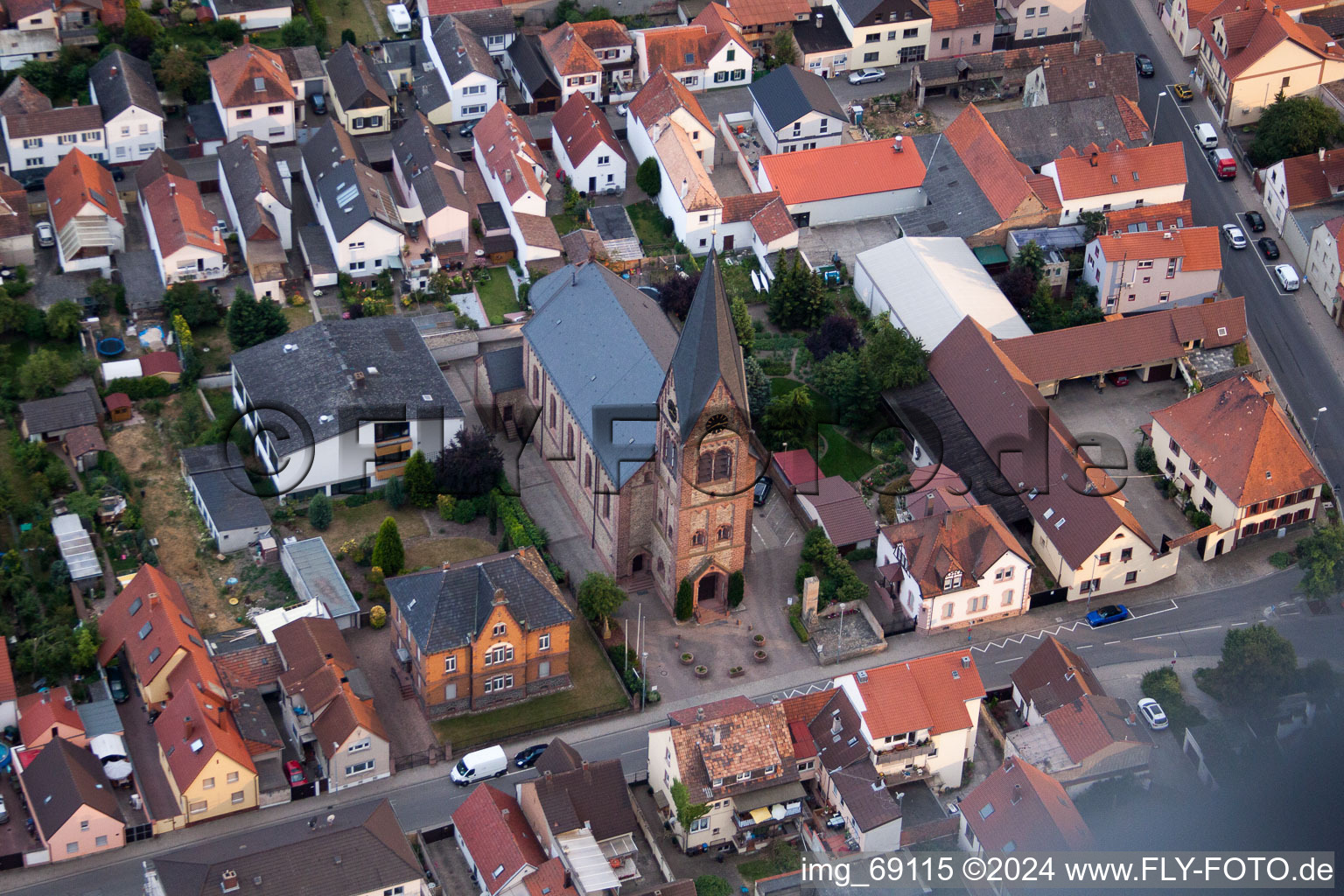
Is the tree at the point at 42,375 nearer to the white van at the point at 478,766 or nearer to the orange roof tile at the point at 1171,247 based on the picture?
the white van at the point at 478,766

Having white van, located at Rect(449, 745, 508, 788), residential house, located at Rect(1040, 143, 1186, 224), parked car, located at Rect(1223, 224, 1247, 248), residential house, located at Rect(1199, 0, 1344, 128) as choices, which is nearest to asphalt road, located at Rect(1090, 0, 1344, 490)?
parked car, located at Rect(1223, 224, 1247, 248)

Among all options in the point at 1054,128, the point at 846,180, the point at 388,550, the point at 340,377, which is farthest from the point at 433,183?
the point at 1054,128

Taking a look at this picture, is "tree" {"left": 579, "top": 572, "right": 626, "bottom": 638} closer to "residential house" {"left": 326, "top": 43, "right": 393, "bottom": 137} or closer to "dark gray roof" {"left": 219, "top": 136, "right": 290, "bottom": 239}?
"dark gray roof" {"left": 219, "top": 136, "right": 290, "bottom": 239}

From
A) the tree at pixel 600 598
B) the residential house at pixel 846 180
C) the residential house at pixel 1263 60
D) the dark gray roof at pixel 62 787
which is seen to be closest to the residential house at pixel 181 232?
the residential house at pixel 846 180

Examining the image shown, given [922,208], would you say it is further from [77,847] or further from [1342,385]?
[77,847]

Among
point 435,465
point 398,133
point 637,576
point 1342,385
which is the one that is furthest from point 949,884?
point 398,133

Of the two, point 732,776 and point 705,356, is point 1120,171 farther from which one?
point 732,776
